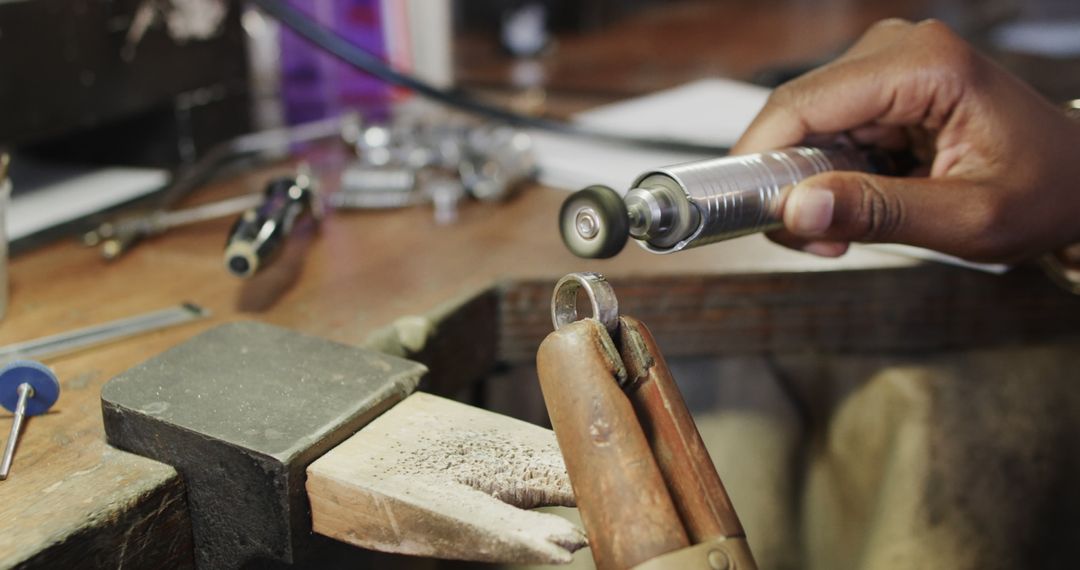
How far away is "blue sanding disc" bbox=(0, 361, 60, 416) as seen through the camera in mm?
425

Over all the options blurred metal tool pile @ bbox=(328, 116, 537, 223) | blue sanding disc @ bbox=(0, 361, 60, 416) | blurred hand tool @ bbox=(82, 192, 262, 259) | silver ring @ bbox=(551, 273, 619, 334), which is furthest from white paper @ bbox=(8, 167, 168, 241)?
silver ring @ bbox=(551, 273, 619, 334)

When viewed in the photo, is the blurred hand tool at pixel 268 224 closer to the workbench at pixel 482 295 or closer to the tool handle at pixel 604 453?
A: the workbench at pixel 482 295

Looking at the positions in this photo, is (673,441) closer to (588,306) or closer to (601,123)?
(588,306)

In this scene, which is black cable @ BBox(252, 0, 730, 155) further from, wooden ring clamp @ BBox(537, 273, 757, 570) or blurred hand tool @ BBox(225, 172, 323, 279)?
wooden ring clamp @ BBox(537, 273, 757, 570)

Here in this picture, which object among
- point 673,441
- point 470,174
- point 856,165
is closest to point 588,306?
point 673,441

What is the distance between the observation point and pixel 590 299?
36 centimetres

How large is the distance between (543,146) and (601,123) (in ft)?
0.27

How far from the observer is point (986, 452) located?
69cm

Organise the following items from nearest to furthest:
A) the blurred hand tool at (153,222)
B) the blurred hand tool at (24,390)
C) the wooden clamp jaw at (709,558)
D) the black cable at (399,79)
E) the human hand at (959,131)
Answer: the wooden clamp jaw at (709,558)
the blurred hand tool at (24,390)
the human hand at (959,131)
the blurred hand tool at (153,222)
the black cable at (399,79)

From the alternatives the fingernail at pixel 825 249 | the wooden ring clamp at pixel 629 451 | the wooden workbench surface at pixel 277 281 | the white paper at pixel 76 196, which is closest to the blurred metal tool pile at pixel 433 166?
the wooden workbench surface at pixel 277 281

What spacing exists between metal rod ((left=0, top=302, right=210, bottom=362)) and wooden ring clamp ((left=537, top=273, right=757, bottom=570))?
0.27 m

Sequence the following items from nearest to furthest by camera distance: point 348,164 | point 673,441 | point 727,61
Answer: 1. point 673,441
2. point 348,164
3. point 727,61

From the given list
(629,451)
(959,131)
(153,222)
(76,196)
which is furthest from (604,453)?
(76,196)

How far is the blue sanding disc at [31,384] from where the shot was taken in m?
0.42
